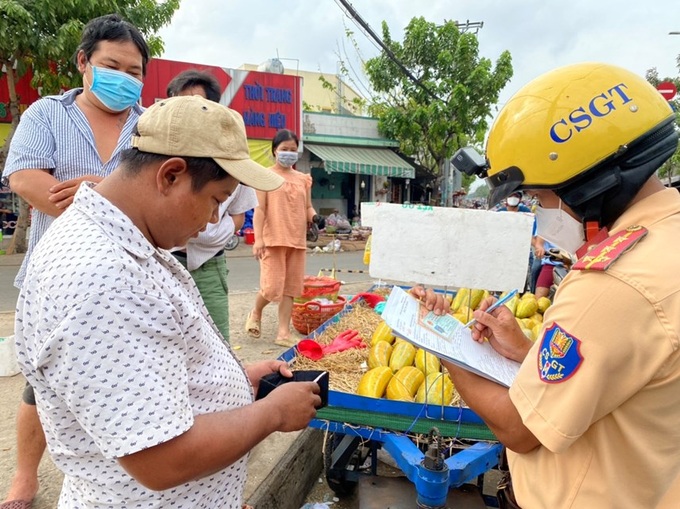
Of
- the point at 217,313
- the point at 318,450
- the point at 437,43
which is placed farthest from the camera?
the point at 437,43

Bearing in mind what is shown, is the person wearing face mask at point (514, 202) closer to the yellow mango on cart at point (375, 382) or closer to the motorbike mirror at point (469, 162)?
the motorbike mirror at point (469, 162)

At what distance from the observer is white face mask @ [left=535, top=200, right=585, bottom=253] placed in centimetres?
133

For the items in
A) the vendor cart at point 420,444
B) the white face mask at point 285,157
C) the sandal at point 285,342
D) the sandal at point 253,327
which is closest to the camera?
the vendor cart at point 420,444

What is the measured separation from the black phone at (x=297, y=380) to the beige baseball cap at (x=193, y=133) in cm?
70

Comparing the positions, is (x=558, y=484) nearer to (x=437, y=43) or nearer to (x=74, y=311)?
(x=74, y=311)

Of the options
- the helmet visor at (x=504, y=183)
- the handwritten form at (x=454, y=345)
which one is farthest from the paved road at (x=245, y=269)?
the helmet visor at (x=504, y=183)

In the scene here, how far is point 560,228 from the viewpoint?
4.50 feet

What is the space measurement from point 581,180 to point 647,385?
514 millimetres

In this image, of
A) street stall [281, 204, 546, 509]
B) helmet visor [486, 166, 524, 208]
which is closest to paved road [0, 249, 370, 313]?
street stall [281, 204, 546, 509]

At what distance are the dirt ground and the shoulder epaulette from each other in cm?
220

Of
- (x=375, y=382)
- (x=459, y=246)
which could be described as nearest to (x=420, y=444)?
(x=375, y=382)

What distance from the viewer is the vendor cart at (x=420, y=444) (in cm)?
203

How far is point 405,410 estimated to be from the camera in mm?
2271


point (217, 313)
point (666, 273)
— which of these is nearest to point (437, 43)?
point (217, 313)
